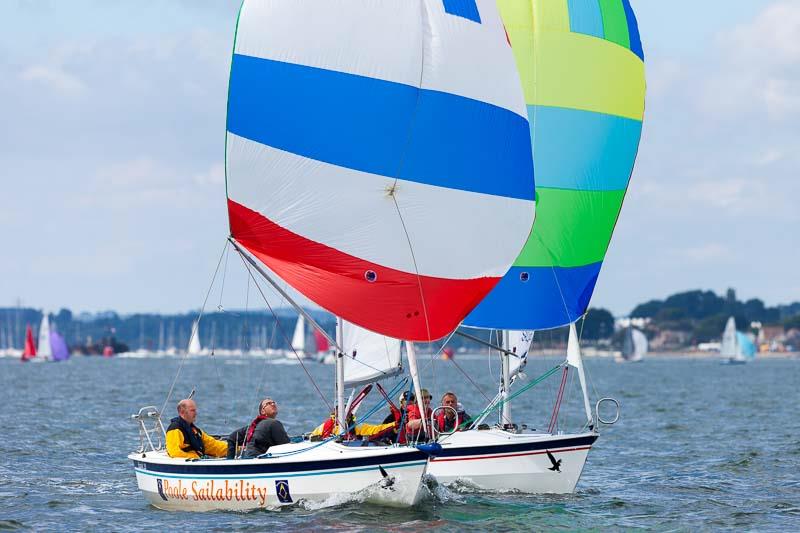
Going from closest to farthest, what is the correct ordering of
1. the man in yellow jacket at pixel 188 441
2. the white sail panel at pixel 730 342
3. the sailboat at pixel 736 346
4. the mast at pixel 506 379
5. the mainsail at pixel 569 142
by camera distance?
1. the man in yellow jacket at pixel 188 441
2. the mast at pixel 506 379
3. the mainsail at pixel 569 142
4. the sailboat at pixel 736 346
5. the white sail panel at pixel 730 342

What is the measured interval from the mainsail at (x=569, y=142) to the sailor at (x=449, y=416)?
2466 mm

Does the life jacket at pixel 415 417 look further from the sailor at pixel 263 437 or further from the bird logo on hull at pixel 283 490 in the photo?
the bird logo on hull at pixel 283 490

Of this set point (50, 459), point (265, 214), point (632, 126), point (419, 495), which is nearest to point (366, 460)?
point (419, 495)

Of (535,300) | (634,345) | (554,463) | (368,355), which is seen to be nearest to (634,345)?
(634,345)

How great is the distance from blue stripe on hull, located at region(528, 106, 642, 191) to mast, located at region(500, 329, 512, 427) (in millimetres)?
2829

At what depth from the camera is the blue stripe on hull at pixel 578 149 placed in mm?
24094

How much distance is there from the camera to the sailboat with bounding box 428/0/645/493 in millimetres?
23453

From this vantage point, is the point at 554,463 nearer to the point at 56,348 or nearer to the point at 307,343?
the point at 56,348

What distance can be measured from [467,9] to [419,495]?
6.79 m

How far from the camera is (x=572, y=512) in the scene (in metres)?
20.1

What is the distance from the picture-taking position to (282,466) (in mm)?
18219

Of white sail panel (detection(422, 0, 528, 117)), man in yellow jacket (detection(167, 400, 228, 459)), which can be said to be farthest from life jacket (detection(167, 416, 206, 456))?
white sail panel (detection(422, 0, 528, 117))

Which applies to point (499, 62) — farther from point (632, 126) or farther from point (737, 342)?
point (737, 342)

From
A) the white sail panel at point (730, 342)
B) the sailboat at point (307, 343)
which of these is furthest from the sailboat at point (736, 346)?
the sailboat at point (307, 343)
